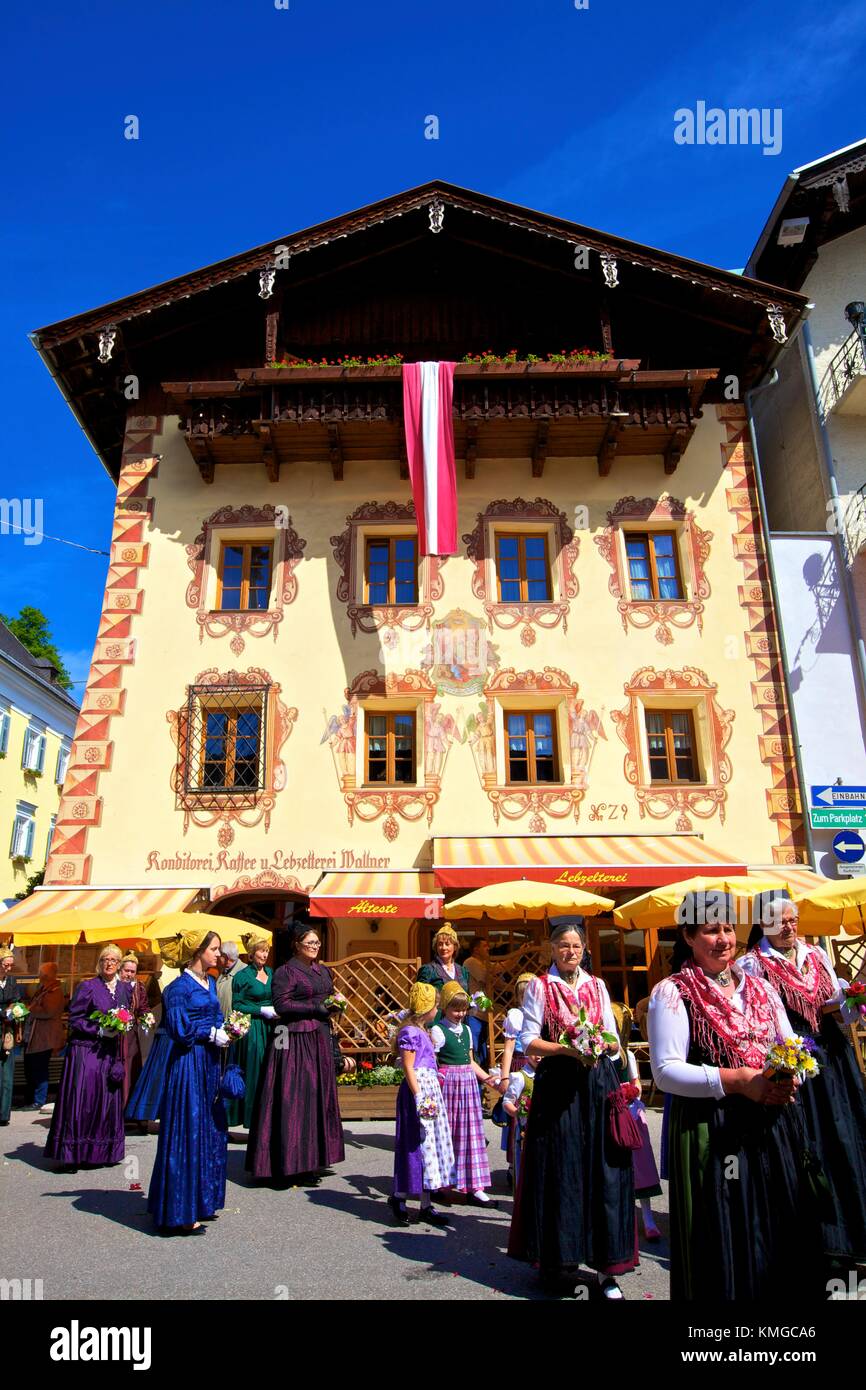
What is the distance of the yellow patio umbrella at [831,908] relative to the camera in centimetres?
1141

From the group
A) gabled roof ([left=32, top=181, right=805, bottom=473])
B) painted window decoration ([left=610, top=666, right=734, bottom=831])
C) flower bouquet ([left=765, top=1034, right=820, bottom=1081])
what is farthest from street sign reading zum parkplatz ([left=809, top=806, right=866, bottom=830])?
flower bouquet ([left=765, top=1034, right=820, bottom=1081])

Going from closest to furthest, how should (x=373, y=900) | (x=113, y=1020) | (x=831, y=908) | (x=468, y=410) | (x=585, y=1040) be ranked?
(x=585, y=1040)
(x=113, y=1020)
(x=831, y=908)
(x=373, y=900)
(x=468, y=410)

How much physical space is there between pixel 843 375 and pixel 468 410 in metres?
7.52

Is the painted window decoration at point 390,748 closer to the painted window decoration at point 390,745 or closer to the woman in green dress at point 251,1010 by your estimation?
the painted window decoration at point 390,745

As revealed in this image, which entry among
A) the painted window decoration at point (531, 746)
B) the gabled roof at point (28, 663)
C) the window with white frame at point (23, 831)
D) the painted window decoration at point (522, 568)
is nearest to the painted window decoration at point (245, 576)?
the painted window decoration at point (522, 568)

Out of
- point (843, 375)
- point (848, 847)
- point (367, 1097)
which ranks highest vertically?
point (843, 375)

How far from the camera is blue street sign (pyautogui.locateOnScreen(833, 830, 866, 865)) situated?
15875 millimetres

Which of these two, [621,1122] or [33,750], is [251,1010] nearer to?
[621,1122]

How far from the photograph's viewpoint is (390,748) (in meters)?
17.0

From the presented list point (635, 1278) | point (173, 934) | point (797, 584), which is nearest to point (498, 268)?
Answer: point (797, 584)

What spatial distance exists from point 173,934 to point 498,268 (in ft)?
48.5

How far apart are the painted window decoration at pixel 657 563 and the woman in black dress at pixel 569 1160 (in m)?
12.8

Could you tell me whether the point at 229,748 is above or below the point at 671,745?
above

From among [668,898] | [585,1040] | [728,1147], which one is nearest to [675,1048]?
[728,1147]
